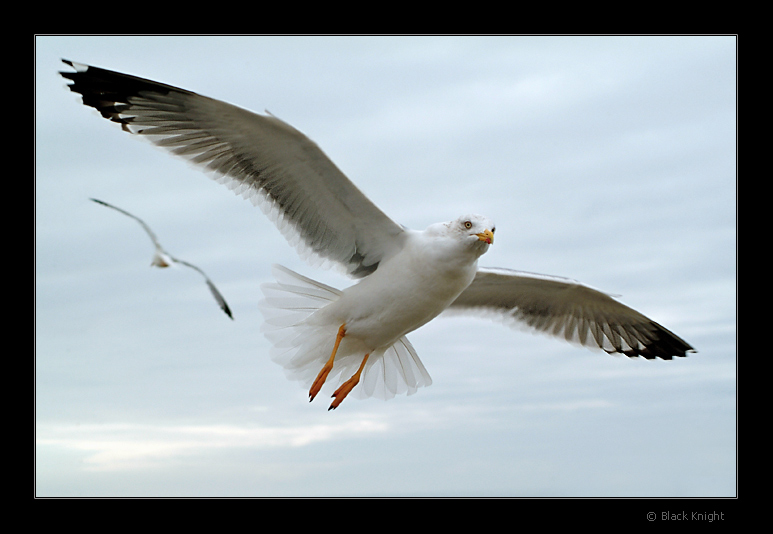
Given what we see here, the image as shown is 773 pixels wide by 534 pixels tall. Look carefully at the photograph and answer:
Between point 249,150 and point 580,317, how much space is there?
2936 mm

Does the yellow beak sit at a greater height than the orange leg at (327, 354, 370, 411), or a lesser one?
greater

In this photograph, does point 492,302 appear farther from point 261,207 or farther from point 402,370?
point 261,207

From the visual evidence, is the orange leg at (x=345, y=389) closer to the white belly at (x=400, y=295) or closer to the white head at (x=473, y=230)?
the white belly at (x=400, y=295)

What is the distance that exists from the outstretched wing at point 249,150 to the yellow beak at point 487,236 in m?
0.67

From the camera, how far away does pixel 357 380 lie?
5105 mm

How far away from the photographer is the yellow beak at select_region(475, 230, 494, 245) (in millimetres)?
4395

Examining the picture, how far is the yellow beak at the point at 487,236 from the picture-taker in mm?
4395

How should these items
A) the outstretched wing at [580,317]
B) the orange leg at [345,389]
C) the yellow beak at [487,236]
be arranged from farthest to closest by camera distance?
the outstretched wing at [580,317], the orange leg at [345,389], the yellow beak at [487,236]

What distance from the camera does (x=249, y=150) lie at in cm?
463

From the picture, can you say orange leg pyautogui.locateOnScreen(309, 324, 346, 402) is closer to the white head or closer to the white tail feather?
the white tail feather

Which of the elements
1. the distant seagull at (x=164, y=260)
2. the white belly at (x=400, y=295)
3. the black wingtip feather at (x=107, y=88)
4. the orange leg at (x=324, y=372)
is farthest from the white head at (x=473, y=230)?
the distant seagull at (x=164, y=260)

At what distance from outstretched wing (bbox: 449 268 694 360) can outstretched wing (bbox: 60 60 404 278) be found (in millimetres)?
1272

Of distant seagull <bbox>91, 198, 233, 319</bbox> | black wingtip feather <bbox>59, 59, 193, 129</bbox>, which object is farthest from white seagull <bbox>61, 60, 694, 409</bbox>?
distant seagull <bbox>91, 198, 233, 319</bbox>

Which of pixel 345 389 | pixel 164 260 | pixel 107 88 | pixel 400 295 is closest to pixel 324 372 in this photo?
pixel 345 389
